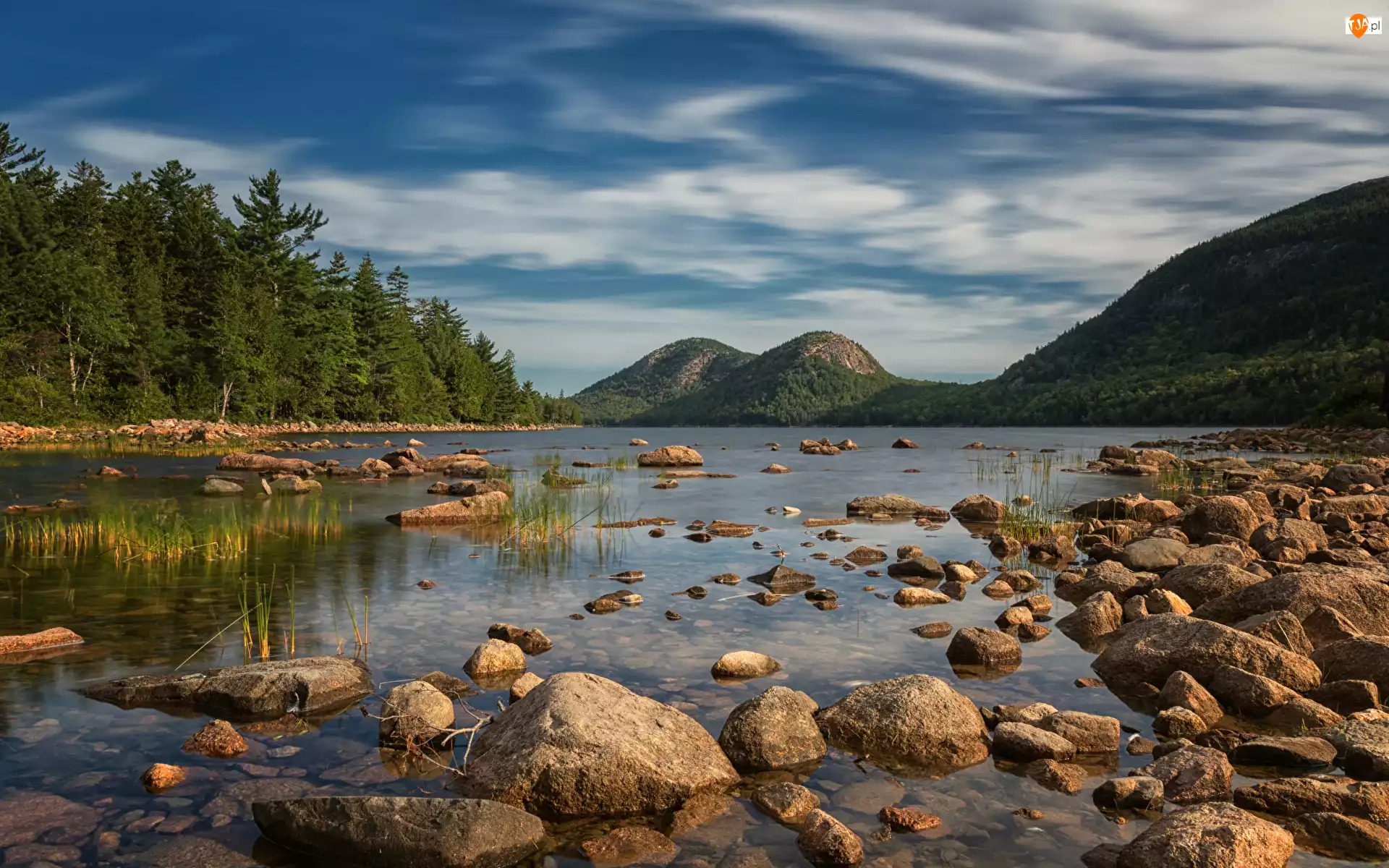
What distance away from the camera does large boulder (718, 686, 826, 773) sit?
698 cm

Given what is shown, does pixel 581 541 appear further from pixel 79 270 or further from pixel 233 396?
pixel 233 396

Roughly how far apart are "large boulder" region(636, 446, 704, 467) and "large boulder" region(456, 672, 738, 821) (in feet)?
136

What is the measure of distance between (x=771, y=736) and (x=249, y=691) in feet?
16.4

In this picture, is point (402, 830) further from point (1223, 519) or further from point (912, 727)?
point (1223, 519)

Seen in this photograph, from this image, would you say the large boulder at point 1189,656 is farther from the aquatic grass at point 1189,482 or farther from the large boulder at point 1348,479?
the aquatic grass at point 1189,482

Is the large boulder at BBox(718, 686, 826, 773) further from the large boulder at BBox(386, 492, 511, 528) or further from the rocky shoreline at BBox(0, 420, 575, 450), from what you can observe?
the rocky shoreline at BBox(0, 420, 575, 450)

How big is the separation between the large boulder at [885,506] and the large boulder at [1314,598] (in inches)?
532

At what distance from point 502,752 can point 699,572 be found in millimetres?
8888

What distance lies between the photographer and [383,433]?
96.2 m

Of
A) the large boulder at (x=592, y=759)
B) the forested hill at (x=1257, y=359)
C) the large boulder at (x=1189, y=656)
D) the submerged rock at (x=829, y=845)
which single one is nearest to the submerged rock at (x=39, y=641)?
the large boulder at (x=592, y=759)

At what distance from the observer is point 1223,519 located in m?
17.5

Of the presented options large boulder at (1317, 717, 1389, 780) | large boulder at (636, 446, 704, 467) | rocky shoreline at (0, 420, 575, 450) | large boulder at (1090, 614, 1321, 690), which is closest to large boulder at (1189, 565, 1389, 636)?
large boulder at (1090, 614, 1321, 690)

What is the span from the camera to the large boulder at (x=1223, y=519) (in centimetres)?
1742

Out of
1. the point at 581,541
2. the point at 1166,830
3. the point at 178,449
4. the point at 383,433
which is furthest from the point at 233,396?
the point at 1166,830
